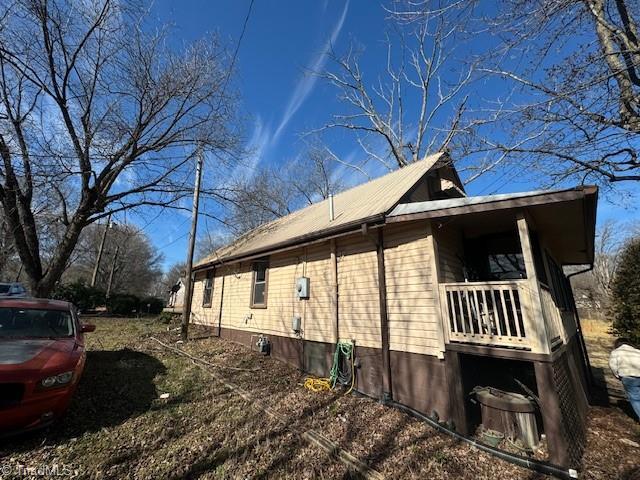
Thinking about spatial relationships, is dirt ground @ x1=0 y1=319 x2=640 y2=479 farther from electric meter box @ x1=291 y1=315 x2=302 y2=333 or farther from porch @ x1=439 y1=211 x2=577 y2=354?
porch @ x1=439 y1=211 x2=577 y2=354

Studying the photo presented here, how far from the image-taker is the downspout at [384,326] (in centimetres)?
559

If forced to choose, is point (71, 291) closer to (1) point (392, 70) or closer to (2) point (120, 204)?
(2) point (120, 204)

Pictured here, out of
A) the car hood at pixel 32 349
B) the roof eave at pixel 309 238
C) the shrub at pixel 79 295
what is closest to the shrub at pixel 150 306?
the shrub at pixel 79 295

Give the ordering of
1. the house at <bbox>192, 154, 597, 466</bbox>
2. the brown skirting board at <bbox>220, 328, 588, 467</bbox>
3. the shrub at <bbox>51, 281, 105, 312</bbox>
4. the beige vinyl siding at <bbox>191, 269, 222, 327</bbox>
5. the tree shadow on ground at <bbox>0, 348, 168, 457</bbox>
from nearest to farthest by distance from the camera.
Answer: the tree shadow on ground at <bbox>0, 348, 168, 457</bbox>, the brown skirting board at <bbox>220, 328, 588, 467</bbox>, the house at <bbox>192, 154, 597, 466</bbox>, the beige vinyl siding at <bbox>191, 269, 222, 327</bbox>, the shrub at <bbox>51, 281, 105, 312</bbox>

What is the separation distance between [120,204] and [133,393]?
7132mm

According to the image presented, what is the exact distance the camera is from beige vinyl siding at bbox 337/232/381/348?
6219 millimetres

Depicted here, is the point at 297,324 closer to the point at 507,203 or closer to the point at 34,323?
the point at 34,323

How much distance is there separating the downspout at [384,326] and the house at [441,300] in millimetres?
21

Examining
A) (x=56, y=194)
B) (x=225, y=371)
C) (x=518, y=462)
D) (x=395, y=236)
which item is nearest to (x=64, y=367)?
(x=225, y=371)

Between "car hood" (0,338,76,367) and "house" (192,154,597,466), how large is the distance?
4.60 m

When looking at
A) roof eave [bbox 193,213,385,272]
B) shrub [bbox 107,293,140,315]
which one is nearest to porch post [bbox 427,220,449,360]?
roof eave [bbox 193,213,385,272]

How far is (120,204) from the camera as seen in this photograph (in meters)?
10.1

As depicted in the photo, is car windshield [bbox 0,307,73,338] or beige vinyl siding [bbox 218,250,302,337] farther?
beige vinyl siding [bbox 218,250,302,337]

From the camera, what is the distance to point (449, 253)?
245 inches
